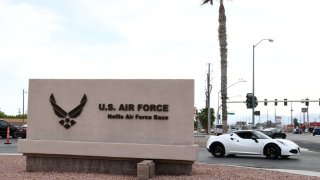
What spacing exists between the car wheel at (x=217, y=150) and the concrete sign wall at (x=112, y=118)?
29.8ft

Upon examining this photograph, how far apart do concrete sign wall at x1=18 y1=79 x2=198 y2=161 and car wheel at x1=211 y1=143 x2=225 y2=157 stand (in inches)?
358

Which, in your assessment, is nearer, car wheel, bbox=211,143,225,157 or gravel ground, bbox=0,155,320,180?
gravel ground, bbox=0,155,320,180

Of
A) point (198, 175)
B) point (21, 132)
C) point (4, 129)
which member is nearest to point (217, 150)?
point (198, 175)

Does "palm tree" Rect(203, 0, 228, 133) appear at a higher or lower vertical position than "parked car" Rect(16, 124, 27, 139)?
higher

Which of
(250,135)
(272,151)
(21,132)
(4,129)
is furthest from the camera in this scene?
(4,129)

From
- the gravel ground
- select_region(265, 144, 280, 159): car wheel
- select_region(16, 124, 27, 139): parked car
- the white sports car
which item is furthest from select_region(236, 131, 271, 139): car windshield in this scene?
select_region(16, 124, 27, 139): parked car

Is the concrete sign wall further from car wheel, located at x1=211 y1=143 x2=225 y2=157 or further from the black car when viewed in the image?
the black car

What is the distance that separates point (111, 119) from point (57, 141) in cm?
182

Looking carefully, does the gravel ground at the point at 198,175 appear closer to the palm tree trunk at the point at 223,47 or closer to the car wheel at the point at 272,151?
the car wheel at the point at 272,151

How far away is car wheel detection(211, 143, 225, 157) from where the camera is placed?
906 inches

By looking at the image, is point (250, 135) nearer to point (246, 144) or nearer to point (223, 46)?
point (246, 144)

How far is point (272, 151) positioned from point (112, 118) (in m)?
9.99

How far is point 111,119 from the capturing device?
14883 millimetres

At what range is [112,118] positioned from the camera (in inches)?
586
